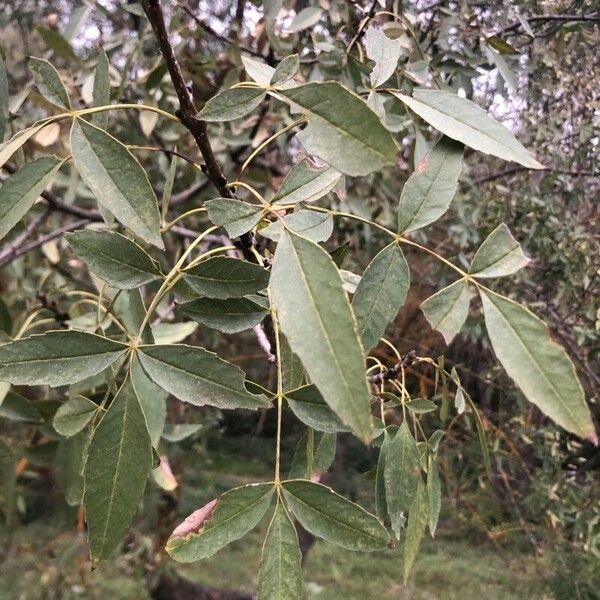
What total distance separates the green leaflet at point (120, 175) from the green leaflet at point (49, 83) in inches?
1.9

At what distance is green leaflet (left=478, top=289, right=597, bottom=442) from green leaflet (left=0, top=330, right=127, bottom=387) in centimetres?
21

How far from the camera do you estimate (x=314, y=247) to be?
1.02 ft

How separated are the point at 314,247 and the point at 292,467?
0.19 m

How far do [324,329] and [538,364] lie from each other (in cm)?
11

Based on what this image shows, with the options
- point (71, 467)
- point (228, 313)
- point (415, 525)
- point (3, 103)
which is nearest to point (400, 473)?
point (415, 525)

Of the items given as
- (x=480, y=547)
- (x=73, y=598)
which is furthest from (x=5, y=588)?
(x=480, y=547)

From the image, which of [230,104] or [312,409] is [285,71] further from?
[312,409]

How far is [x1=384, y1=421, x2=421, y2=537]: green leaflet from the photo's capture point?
1.38 feet

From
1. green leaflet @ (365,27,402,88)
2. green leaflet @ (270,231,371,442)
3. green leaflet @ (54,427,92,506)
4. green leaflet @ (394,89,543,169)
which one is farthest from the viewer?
green leaflet @ (54,427,92,506)

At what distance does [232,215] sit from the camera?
15.2 inches

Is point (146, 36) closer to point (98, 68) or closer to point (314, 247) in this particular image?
point (98, 68)

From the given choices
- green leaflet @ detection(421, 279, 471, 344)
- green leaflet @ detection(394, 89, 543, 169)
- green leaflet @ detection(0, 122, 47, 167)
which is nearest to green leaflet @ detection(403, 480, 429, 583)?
green leaflet @ detection(421, 279, 471, 344)

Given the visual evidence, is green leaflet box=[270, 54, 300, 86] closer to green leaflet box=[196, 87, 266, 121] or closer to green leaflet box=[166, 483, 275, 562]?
green leaflet box=[196, 87, 266, 121]

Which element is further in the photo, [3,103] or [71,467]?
[71,467]
